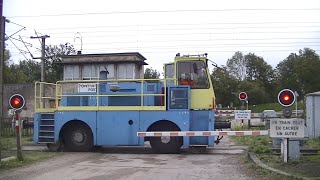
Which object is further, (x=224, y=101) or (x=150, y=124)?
(x=224, y=101)

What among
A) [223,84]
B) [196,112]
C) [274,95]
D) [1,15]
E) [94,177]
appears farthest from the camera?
[274,95]

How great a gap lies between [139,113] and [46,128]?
382 centimetres

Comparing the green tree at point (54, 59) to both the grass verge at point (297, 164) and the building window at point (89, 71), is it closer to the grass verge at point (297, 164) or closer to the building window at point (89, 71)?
the building window at point (89, 71)

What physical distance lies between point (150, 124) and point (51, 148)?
4.14 metres

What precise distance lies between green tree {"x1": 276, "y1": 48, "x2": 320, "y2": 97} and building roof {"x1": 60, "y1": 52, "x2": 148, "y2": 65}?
54605 millimetres

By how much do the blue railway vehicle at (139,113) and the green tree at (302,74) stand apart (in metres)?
76.2

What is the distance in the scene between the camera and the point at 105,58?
43812 mm

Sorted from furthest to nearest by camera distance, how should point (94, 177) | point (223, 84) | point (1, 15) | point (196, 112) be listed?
point (223, 84)
point (196, 112)
point (1, 15)
point (94, 177)

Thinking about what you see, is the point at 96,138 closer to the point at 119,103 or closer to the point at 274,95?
the point at 119,103

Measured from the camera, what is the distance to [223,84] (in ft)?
273

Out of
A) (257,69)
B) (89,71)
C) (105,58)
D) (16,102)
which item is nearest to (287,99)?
(16,102)

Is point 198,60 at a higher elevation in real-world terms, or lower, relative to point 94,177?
higher

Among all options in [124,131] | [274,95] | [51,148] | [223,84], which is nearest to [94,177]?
[124,131]

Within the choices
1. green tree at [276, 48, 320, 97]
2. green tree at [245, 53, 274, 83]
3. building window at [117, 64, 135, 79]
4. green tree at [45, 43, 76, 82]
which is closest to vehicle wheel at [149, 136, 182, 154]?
building window at [117, 64, 135, 79]
